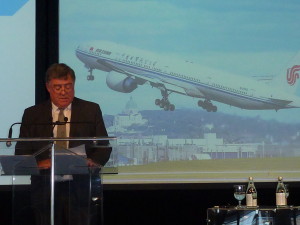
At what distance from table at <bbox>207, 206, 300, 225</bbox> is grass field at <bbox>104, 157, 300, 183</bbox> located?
979 mm

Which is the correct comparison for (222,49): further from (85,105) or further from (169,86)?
(85,105)

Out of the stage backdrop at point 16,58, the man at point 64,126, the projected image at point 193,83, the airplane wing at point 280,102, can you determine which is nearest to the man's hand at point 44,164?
the man at point 64,126

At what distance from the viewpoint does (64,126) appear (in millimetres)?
3945

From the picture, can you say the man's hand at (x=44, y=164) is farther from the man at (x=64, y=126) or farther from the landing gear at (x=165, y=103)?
the landing gear at (x=165, y=103)

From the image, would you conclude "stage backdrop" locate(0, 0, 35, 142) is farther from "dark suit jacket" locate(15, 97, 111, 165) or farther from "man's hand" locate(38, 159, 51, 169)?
"man's hand" locate(38, 159, 51, 169)

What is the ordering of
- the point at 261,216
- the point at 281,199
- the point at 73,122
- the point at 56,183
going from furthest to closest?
1. the point at 281,199
2. the point at 261,216
3. the point at 73,122
4. the point at 56,183

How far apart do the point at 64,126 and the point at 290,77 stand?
7.95 ft

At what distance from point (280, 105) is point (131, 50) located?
4.38ft

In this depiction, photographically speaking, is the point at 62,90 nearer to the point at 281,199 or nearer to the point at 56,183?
the point at 56,183

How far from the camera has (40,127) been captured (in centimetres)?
393

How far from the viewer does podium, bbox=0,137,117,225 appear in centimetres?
335

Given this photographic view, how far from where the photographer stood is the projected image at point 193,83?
18.6 feet

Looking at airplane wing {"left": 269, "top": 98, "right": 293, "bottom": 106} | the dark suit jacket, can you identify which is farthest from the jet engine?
the dark suit jacket

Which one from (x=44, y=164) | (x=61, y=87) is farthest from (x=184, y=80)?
(x=44, y=164)
